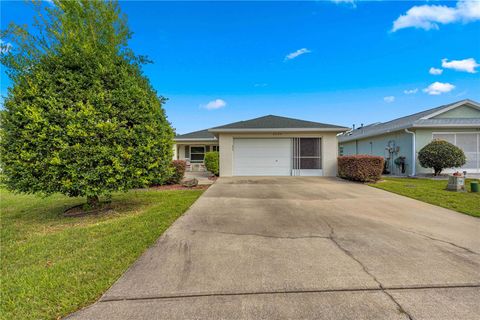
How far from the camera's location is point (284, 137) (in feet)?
43.3

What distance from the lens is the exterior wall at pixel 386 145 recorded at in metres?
13.2

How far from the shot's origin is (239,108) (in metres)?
22.4

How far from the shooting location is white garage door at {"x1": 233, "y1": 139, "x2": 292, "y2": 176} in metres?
13.2

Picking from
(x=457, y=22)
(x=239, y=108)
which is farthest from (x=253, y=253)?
(x=239, y=108)

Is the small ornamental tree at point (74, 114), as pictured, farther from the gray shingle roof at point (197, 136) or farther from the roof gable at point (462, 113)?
the roof gable at point (462, 113)

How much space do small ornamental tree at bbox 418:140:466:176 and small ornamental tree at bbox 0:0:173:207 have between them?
44.1 ft

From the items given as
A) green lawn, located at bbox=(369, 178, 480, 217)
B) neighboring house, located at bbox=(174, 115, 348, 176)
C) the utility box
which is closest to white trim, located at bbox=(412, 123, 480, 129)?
neighboring house, located at bbox=(174, 115, 348, 176)

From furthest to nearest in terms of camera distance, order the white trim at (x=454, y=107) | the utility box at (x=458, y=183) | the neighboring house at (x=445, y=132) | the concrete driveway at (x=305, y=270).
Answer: the white trim at (x=454, y=107) → the neighboring house at (x=445, y=132) → the utility box at (x=458, y=183) → the concrete driveway at (x=305, y=270)

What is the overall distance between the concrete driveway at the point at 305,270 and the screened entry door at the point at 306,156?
8177 millimetres

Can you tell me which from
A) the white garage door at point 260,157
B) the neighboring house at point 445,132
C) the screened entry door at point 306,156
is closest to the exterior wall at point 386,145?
the neighboring house at point 445,132

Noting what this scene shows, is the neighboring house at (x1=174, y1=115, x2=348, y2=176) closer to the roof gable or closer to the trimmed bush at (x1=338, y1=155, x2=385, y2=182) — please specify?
the trimmed bush at (x1=338, y1=155, x2=385, y2=182)

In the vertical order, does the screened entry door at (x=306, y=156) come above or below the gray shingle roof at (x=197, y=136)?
below

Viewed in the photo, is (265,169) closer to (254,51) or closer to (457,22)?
(254,51)

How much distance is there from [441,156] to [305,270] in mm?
13076
